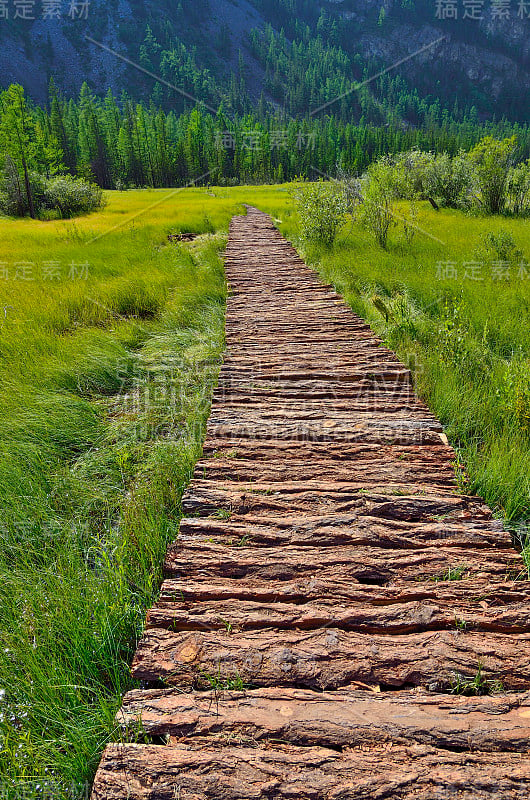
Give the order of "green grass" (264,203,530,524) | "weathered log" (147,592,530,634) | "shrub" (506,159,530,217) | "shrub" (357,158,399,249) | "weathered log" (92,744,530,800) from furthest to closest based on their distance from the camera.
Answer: "shrub" (506,159,530,217), "shrub" (357,158,399,249), "green grass" (264,203,530,524), "weathered log" (147,592,530,634), "weathered log" (92,744,530,800)

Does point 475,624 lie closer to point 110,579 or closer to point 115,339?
point 110,579

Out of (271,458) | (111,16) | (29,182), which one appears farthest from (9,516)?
(111,16)

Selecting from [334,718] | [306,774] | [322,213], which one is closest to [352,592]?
[334,718]

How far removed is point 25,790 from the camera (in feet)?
4.59

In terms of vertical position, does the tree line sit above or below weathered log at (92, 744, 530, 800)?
above

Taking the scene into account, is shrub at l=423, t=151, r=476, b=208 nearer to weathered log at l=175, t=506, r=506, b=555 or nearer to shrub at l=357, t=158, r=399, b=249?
shrub at l=357, t=158, r=399, b=249

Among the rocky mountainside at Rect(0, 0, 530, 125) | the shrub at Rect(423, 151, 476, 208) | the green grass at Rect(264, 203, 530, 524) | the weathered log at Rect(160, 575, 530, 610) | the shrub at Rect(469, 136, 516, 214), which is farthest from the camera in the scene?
the rocky mountainside at Rect(0, 0, 530, 125)

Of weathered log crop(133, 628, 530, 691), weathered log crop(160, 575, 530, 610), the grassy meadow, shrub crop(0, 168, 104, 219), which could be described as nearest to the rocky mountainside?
shrub crop(0, 168, 104, 219)

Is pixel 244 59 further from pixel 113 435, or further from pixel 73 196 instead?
pixel 113 435

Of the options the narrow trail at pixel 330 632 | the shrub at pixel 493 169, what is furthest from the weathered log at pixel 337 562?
the shrub at pixel 493 169

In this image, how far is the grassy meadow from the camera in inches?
66.8

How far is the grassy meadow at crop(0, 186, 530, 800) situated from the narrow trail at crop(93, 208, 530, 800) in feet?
0.57

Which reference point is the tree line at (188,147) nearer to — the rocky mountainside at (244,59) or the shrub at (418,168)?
the shrub at (418,168)

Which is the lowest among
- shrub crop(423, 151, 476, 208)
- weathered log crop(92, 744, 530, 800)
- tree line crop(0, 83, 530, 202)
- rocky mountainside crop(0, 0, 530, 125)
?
weathered log crop(92, 744, 530, 800)
